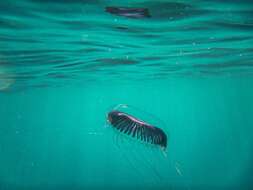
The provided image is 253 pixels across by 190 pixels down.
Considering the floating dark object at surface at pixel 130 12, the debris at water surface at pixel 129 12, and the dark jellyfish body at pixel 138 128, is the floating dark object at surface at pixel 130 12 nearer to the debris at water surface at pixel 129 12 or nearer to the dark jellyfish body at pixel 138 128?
the debris at water surface at pixel 129 12

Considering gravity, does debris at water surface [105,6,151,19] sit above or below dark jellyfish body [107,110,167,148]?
above

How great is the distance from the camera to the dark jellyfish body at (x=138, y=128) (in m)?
8.26

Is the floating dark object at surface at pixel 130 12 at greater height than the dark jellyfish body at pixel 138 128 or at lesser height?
greater

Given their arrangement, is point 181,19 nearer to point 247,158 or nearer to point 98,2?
point 98,2

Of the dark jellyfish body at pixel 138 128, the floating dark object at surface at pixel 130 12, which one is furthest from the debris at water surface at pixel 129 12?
the dark jellyfish body at pixel 138 128

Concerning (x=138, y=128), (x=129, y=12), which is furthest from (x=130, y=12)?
A: (x=138, y=128)

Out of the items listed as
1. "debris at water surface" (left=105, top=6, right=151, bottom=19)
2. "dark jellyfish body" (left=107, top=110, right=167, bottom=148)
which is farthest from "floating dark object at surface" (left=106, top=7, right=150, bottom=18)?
"dark jellyfish body" (left=107, top=110, right=167, bottom=148)

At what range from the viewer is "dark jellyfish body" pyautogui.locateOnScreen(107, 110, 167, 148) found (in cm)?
826

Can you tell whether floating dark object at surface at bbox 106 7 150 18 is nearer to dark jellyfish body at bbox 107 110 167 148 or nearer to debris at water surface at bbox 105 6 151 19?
debris at water surface at bbox 105 6 151 19

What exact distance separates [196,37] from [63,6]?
8.41 meters

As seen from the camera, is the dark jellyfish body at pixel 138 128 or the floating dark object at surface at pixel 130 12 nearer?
the dark jellyfish body at pixel 138 128

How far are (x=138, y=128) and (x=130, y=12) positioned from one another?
242 inches

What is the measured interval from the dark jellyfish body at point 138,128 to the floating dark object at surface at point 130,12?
537 centimetres

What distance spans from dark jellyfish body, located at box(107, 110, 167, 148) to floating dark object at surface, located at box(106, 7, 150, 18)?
5367mm
